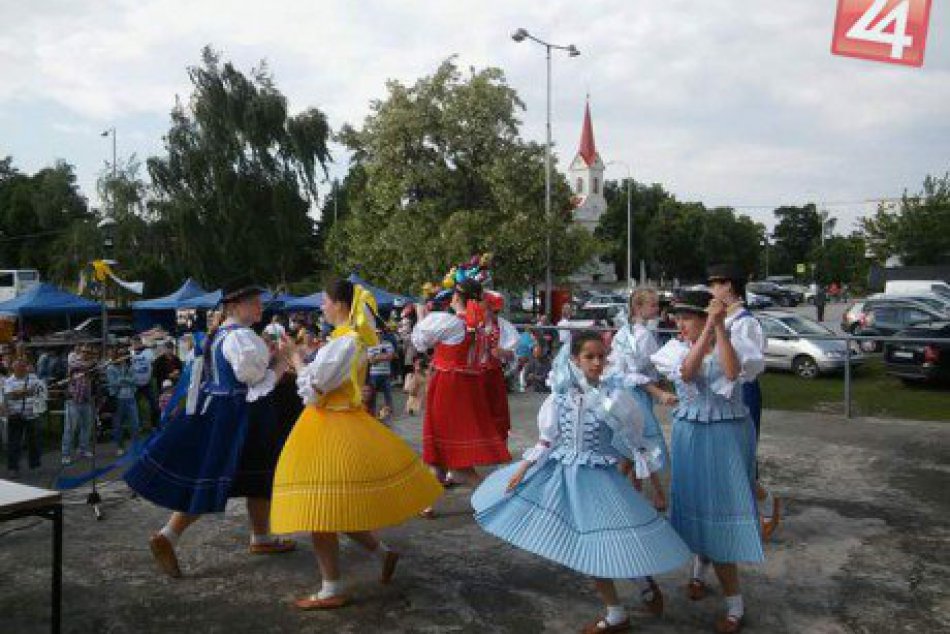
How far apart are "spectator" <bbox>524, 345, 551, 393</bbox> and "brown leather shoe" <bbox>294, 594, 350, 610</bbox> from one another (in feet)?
30.3

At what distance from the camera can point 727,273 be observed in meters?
4.49

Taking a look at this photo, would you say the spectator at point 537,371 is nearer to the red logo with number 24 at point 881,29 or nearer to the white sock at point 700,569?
the red logo with number 24 at point 881,29

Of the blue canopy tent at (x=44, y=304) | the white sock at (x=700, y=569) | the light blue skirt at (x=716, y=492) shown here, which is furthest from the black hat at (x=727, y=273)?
the blue canopy tent at (x=44, y=304)

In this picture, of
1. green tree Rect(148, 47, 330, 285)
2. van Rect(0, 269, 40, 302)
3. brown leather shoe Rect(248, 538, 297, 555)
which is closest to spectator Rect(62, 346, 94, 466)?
brown leather shoe Rect(248, 538, 297, 555)

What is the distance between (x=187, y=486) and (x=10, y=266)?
66842 mm

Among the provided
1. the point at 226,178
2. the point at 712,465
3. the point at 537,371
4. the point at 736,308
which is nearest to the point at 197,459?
the point at 712,465

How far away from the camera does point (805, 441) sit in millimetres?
8812

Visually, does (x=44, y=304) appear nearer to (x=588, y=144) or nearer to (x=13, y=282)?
(x=13, y=282)

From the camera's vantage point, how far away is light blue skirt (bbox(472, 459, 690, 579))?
3656 millimetres

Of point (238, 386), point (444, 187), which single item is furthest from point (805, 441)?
point (444, 187)

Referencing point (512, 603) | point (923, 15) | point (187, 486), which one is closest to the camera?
point (512, 603)

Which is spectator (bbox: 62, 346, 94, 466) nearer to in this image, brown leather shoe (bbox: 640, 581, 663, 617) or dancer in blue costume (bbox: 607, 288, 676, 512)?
dancer in blue costume (bbox: 607, 288, 676, 512)

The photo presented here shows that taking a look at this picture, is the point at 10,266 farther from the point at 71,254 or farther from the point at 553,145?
the point at 553,145

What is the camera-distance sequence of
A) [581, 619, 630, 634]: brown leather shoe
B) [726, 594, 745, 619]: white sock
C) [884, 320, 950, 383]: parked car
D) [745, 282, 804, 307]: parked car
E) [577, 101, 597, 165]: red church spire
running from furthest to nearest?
[577, 101, 597, 165]: red church spire < [745, 282, 804, 307]: parked car < [884, 320, 950, 383]: parked car < [726, 594, 745, 619]: white sock < [581, 619, 630, 634]: brown leather shoe
